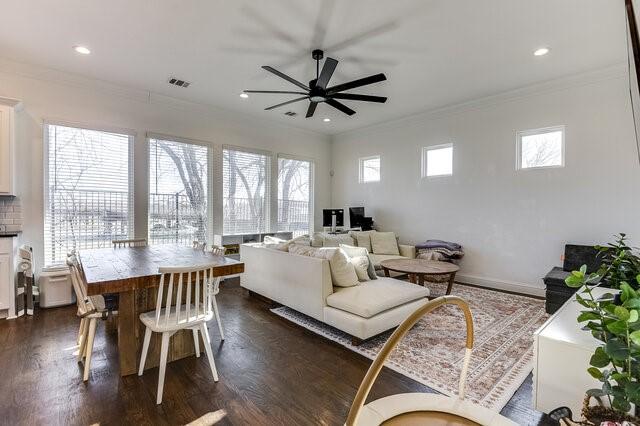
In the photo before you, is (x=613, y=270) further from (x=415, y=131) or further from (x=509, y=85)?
(x=415, y=131)

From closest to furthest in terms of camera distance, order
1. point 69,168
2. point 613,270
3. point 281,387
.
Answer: point 613,270, point 281,387, point 69,168

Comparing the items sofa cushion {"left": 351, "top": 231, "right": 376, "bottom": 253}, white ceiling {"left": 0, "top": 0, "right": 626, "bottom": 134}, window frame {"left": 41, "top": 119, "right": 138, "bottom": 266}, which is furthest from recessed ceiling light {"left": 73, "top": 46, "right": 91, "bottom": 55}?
sofa cushion {"left": 351, "top": 231, "right": 376, "bottom": 253}

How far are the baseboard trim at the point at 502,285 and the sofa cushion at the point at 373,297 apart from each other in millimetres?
2147

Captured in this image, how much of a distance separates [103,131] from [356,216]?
4.50 metres

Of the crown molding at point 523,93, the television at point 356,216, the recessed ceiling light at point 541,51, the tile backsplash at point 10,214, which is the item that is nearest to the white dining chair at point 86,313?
→ the tile backsplash at point 10,214

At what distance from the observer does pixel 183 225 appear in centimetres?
519

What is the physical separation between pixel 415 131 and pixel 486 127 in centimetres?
127

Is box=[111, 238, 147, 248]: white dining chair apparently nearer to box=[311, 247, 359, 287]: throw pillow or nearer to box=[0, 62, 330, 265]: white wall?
box=[0, 62, 330, 265]: white wall

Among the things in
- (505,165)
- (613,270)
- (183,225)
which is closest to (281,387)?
(613,270)

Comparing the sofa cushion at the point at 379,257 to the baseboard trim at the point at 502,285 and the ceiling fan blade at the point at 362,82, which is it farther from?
the ceiling fan blade at the point at 362,82

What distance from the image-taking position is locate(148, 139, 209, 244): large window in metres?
4.90

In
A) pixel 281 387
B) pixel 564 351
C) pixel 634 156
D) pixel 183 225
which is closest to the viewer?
pixel 564 351

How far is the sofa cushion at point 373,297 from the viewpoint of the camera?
9.30ft

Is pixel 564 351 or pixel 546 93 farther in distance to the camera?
pixel 546 93
